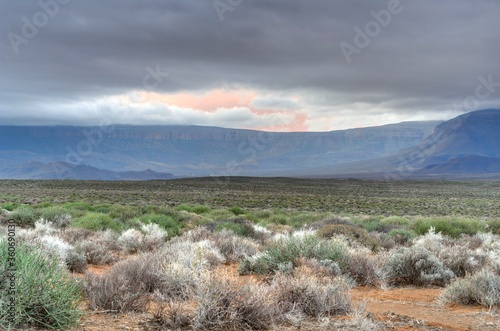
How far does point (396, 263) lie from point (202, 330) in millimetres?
6598

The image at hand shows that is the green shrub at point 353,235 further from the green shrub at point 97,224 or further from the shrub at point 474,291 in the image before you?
the green shrub at point 97,224

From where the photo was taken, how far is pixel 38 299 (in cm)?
541

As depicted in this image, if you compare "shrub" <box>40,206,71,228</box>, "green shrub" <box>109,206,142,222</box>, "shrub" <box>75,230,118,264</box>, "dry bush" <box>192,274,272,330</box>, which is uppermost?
"dry bush" <box>192,274,272,330</box>

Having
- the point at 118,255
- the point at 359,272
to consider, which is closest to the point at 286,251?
the point at 359,272

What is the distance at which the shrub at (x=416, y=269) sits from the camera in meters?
10.7

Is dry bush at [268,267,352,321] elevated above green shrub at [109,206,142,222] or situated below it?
above

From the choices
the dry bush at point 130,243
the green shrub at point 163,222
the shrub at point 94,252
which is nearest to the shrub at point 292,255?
the shrub at point 94,252

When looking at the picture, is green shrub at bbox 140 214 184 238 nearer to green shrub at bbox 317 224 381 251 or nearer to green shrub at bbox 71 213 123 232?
green shrub at bbox 71 213 123 232

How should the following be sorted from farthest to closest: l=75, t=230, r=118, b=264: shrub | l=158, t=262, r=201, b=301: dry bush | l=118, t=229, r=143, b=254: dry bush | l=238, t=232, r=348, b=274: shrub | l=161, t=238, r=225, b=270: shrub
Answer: l=118, t=229, r=143, b=254: dry bush → l=75, t=230, r=118, b=264: shrub → l=238, t=232, r=348, b=274: shrub → l=161, t=238, r=225, b=270: shrub → l=158, t=262, r=201, b=301: dry bush

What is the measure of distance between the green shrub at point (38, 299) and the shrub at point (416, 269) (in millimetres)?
7424

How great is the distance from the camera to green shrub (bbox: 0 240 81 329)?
5258 mm

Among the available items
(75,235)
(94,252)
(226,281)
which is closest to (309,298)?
(226,281)


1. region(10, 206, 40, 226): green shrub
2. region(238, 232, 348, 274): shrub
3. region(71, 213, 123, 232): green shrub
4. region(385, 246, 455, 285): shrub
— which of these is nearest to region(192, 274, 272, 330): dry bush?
region(238, 232, 348, 274): shrub

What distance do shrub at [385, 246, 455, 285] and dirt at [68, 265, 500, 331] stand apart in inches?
51.8
